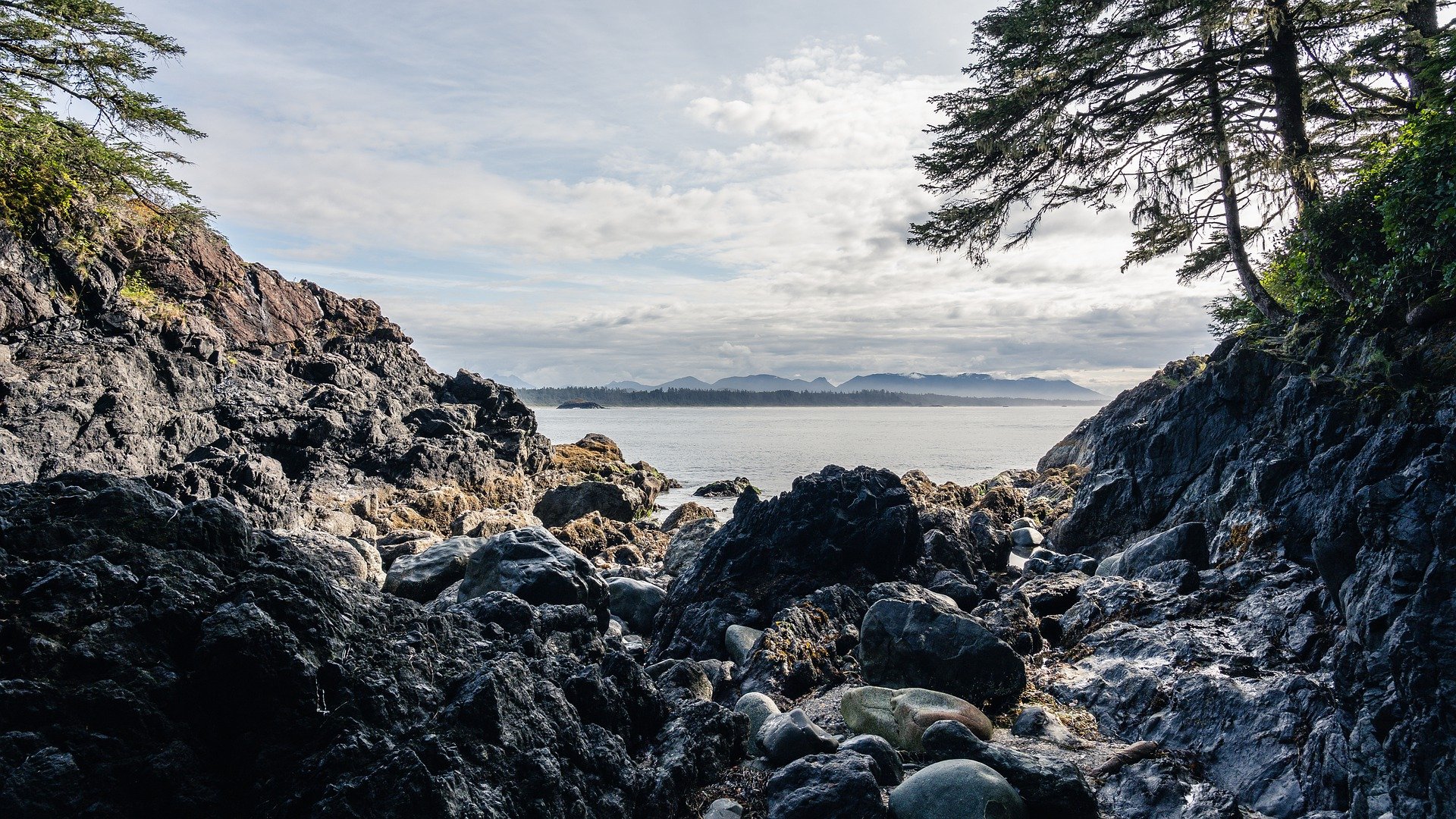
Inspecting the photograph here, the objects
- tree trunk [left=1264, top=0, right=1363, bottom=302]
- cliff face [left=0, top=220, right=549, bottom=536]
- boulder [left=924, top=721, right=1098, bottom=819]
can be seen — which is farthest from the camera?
cliff face [left=0, top=220, right=549, bottom=536]

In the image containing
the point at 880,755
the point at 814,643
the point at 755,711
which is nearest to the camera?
the point at 880,755

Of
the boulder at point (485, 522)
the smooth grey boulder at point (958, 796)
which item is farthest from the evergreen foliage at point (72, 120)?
the smooth grey boulder at point (958, 796)

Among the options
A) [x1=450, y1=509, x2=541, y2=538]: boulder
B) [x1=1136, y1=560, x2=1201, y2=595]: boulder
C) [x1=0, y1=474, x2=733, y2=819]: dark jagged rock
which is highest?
[x1=0, y1=474, x2=733, y2=819]: dark jagged rock

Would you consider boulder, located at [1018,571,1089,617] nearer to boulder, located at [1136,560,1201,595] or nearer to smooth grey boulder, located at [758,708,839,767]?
boulder, located at [1136,560,1201,595]

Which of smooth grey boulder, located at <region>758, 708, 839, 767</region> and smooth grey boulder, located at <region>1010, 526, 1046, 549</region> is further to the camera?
smooth grey boulder, located at <region>1010, 526, 1046, 549</region>

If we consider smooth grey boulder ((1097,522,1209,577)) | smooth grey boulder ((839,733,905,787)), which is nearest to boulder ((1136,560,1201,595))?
smooth grey boulder ((1097,522,1209,577))

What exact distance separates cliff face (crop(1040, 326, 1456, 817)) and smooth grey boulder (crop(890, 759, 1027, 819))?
2035 mm

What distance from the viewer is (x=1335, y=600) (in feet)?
19.2

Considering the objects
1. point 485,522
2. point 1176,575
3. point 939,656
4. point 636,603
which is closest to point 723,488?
point 485,522

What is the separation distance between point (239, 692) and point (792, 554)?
911 cm

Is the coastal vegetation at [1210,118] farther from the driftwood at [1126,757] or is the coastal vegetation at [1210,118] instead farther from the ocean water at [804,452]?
the ocean water at [804,452]

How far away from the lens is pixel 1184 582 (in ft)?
28.1

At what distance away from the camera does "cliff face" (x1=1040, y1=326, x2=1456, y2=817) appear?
14.4ft

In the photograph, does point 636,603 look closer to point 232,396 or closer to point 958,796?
point 958,796
